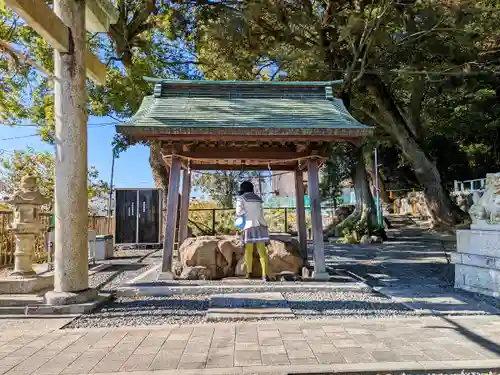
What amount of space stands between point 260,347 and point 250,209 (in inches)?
138

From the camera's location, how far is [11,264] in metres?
10.1

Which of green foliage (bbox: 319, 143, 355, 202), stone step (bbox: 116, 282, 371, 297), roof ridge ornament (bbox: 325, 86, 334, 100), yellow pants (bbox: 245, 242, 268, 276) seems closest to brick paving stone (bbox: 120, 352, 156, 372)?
stone step (bbox: 116, 282, 371, 297)

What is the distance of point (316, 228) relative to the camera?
24.2 ft

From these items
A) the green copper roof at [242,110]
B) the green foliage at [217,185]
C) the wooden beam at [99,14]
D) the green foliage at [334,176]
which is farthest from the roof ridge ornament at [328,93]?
the green foliage at [217,185]

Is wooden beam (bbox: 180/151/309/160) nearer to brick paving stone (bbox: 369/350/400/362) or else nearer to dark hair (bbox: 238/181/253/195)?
dark hair (bbox: 238/181/253/195)

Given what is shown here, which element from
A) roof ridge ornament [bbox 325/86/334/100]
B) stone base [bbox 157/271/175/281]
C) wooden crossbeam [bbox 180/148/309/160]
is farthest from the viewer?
roof ridge ornament [bbox 325/86/334/100]

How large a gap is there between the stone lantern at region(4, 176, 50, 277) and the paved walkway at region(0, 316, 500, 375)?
199cm

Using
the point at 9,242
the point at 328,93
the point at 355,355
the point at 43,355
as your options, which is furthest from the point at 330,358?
the point at 9,242

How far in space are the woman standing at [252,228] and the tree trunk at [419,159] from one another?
12219 millimetres

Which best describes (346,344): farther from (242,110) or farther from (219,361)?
(242,110)

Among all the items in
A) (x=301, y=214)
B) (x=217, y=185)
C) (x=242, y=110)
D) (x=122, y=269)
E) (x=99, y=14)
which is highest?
(x=99, y=14)

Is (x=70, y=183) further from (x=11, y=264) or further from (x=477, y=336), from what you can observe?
(x=11, y=264)

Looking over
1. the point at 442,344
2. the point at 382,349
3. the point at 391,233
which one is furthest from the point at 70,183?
the point at 391,233

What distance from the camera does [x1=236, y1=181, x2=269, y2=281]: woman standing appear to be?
7.14 meters
